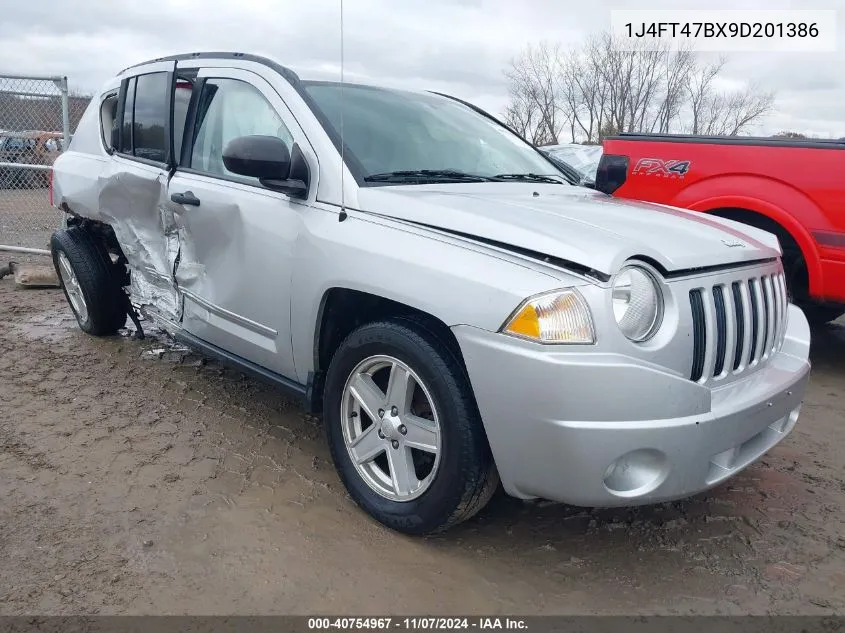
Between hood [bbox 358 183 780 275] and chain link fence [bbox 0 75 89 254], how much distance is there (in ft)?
21.0

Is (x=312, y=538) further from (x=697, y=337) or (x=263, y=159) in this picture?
(x=697, y=337)

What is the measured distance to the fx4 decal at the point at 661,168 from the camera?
520 cm

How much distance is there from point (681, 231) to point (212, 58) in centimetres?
247

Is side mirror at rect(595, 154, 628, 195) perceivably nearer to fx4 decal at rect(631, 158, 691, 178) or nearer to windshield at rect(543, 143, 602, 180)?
fx4 decal at rect(631, 158, 691, 178)

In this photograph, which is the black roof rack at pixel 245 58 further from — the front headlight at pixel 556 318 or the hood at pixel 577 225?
the front headlight at pixel 556 318

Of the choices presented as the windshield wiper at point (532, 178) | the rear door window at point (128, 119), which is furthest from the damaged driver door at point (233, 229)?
the windshield wiper at point (532, 178)

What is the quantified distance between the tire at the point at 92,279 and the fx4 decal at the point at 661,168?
13.0ft

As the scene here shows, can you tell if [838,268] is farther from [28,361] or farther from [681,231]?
[28,361]

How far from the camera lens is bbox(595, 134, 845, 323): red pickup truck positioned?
4562 millimetres

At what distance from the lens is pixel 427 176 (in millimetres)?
3088

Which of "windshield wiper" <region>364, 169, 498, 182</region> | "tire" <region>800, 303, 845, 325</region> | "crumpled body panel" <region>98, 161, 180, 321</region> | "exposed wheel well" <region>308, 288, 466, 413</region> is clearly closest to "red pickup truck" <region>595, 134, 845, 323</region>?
"tire" <region>800, 303, 845, 325</region>

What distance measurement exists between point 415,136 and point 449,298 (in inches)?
50.9

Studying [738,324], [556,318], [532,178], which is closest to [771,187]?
[532,178]

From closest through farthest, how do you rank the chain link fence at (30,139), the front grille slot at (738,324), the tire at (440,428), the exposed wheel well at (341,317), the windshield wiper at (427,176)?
the tire at (440,428), the front grille slot at (738,324), the exposed wheel well at (341,317), the windshield wiper at (427,176), the chain link fence at (30,139)
